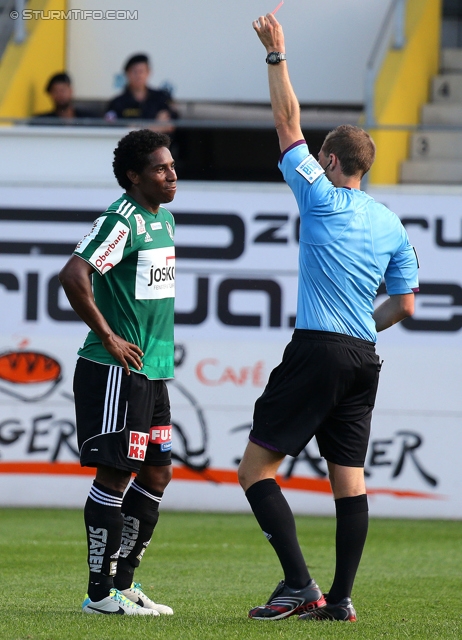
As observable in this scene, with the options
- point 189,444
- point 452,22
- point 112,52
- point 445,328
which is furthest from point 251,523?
point 452,22

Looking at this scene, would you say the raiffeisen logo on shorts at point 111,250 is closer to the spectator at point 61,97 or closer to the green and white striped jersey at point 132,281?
the green and white striped jersey at point 132,281

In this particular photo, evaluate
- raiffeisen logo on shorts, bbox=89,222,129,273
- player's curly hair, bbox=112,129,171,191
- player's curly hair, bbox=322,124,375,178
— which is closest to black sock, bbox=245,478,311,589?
raiffeisen logo on shorts, bbox=89,222,129,273

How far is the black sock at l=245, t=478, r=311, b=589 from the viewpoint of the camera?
389cm

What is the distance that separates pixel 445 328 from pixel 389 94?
289 cm

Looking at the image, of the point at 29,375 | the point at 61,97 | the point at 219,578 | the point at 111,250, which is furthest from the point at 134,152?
the point at 61,97

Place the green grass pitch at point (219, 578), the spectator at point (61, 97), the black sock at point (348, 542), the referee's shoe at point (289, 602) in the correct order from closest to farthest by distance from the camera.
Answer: the green grass pitch at point (219, 578)
the referee's shoe at point (289, 602)
the black sock at point (348, 542)
the spectator at point (61, 97)

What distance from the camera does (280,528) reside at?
3.94 m

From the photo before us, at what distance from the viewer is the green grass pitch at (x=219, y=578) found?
370cm

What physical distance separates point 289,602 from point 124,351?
1141 millimetres

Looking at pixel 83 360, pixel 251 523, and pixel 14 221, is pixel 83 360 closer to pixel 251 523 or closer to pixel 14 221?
pixel 251 523

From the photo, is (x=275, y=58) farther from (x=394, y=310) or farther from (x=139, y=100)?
(x=139, y=100)

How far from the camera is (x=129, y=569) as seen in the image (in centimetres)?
430

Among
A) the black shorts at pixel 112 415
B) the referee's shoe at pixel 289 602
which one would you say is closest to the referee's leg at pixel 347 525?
the referee's shoe at pixel 289 602

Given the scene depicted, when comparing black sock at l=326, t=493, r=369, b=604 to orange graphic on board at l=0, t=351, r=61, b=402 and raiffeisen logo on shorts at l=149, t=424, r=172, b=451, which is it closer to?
raiffeisen logo on shorts at l=149, t=424, r=172, b=451
